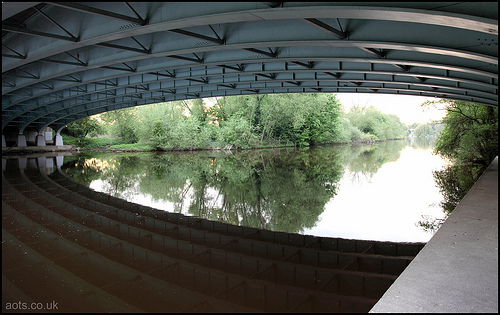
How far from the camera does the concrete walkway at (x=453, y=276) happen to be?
3755 mm

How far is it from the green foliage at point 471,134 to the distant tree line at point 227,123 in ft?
101

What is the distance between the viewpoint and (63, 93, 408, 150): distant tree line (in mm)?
52469

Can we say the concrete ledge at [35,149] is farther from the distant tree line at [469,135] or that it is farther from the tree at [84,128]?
the distant tree line at [469,135]

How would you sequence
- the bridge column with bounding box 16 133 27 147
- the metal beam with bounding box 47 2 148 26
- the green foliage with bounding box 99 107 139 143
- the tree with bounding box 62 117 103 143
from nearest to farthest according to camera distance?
the metal beam with bounding box 47 2 148 26, the bridge column with bounding box 16 133 27 147, the green foliage with bounding box 99 107 139 143, the tree with bounding box 62 117 103 143

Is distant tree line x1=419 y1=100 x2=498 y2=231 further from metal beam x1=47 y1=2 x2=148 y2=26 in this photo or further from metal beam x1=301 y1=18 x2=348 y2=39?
metal beam x1=47 y1=2 x2=148 y2=26

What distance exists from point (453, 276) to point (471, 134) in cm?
2240

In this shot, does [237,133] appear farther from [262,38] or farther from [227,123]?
[262,38]

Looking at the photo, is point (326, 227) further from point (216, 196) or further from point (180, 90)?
point (180, 90)

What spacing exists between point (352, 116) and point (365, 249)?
103m

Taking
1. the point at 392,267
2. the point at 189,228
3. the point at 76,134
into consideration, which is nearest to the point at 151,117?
the point at 76,134

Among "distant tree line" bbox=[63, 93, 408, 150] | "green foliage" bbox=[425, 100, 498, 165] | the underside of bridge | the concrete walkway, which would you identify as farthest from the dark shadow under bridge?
"distant tree line" bbox=[63, 93, 408, 150]

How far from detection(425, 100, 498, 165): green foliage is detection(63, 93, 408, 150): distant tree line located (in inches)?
1207
